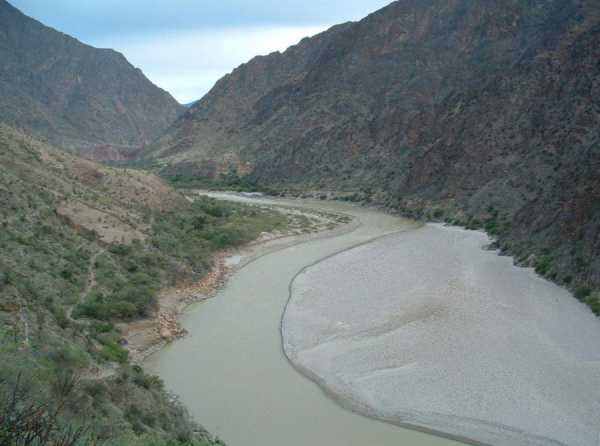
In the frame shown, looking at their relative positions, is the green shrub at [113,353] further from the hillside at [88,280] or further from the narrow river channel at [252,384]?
the narrow river channel at [252,384]

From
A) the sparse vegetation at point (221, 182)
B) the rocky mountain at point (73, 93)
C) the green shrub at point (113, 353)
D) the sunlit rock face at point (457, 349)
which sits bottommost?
the sparse vegetation at point (221, 182)

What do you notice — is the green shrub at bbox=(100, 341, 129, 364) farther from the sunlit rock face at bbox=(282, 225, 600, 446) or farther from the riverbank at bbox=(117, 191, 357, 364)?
the sunlit rock face at bbox=(282, 225, 600, 446)

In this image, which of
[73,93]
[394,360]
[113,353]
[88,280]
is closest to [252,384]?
[113,353]

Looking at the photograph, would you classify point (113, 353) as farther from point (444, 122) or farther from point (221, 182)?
point (221, 182)

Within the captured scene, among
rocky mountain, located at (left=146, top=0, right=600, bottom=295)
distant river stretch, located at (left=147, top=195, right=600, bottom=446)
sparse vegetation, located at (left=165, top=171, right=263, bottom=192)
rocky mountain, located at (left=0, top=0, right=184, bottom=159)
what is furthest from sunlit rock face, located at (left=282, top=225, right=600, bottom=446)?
rocky mountain, located at (left=0, top=0, right=184, bottom=159)

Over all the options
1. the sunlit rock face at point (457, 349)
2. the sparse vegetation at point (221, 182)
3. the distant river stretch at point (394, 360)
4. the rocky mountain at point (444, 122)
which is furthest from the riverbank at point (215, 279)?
the sparse vegetation at point (221, 182)

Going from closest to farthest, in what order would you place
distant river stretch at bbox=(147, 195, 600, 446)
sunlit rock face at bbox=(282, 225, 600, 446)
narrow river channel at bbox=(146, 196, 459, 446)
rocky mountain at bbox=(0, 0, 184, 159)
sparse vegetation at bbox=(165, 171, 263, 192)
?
narrow river channel at bbox=(146, 196, 459, 446), distant river stretch at bbox=(147, 195, 600, 446), sunlit rock face at bbox=(282, 225, 600, 446), sparse vegetation at bbox=(165, 171, 263, 192), rocky mountain at bbox=(0, 0, 184, 159)
